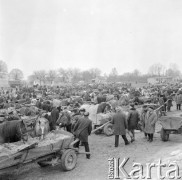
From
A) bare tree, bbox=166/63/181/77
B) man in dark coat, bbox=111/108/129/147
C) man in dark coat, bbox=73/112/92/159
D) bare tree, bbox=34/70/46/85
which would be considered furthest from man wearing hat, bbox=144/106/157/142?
bare tree, bbox=166/63/181/77

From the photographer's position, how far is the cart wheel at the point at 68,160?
7852 millimetres

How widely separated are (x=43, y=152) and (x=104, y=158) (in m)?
2.52

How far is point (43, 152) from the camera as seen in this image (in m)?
7.37

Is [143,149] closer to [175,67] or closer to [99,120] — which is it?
[99,120]

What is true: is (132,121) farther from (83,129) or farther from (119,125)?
(83,129)

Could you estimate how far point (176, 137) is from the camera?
38.5 ft

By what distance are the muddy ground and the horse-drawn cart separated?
1.02 feet

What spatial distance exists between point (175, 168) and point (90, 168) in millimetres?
2465

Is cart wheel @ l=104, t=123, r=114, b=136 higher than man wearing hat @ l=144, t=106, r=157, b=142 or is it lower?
lower

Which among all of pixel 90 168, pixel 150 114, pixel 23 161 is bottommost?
pixel 90 168

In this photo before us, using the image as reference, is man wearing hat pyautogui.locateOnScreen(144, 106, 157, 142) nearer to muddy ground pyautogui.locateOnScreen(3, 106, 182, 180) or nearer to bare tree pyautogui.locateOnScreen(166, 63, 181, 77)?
muddy ground pyautogui.locateOnScreen(3, 106, 182, 180)

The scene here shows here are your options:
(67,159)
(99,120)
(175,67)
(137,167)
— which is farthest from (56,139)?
(175,67)

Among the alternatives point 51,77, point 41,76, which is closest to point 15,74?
point 41,76

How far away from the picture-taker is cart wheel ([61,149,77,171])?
25.8ft
